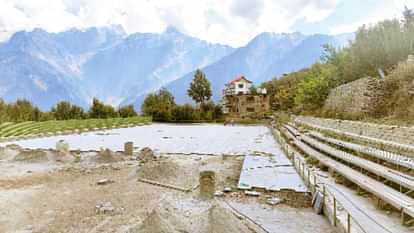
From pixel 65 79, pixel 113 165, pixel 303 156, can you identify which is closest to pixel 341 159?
pixel 303 156

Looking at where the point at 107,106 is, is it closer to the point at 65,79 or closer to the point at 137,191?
the point at 137,191

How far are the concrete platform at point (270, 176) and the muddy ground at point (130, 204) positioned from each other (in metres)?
0.28

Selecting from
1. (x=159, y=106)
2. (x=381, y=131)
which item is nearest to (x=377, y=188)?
(x=381, y=131)

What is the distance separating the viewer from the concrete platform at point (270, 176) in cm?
474

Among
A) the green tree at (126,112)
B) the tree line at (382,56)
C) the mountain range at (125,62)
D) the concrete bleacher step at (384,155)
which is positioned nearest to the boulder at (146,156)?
the concrete bleacher step at (384,155)

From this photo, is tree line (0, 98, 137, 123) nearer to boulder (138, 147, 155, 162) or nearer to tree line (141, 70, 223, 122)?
tree line (141, 70, 223, 122)

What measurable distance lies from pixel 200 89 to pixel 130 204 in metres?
29.0

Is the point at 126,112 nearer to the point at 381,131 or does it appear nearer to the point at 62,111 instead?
the point at 62,111

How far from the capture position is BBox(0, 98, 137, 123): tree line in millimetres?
20514

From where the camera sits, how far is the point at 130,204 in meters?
4.32

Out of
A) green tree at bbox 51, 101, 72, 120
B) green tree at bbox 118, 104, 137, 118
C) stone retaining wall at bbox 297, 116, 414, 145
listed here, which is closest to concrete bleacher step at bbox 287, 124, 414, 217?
stone retaining wall at bbox 297, 116, 414, 145

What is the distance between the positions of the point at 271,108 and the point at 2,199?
3031 centimetres

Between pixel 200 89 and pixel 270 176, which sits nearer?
pixel 270 176

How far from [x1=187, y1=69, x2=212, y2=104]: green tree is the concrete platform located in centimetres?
2609
